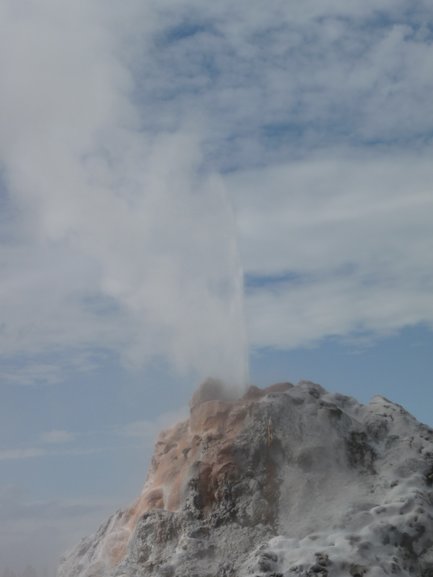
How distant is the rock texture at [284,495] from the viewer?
45.5ft

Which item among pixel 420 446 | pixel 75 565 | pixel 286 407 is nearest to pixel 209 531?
pixel 286 407

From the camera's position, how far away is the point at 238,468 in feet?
52.8

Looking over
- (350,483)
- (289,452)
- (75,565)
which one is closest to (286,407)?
(289,452)

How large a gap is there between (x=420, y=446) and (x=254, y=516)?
3944 millimetres

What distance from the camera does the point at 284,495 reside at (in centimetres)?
1559

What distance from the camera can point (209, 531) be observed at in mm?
15281

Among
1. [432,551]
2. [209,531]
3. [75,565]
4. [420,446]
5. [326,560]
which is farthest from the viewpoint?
[75,565]

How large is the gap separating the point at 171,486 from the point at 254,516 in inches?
97.0

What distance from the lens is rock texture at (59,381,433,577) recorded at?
13883 mm

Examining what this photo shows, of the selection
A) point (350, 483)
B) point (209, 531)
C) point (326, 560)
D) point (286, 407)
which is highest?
point (286, 407)

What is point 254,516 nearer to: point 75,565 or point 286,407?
point 286,407

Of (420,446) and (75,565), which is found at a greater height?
(420,446)

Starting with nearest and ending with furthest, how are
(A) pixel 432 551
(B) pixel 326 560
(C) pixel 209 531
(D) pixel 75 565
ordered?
1. (B) pixel 326 560
2. (A) pixel 432 551
3. (C) pixel 209 531
4. (D) pixel 75 565

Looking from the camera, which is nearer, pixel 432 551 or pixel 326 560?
pixel 326 560
